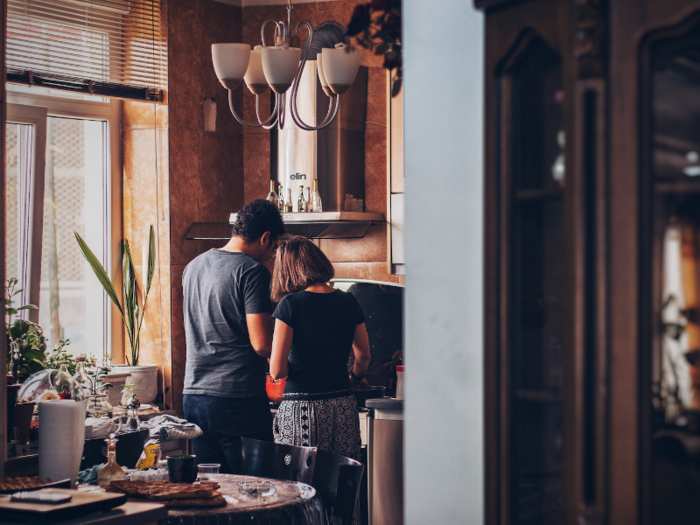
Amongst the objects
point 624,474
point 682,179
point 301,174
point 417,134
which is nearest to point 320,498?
point 417,134

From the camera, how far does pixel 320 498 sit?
2.54 m

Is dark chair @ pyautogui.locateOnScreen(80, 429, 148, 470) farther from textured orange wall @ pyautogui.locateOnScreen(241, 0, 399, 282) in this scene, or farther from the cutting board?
textured orange wall @ pyautogui.locateOnScreen(241, 0, 399, 282)

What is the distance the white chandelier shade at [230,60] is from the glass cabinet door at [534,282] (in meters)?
1.74

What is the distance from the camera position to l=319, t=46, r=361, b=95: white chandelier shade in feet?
8.81

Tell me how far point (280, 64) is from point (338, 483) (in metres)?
1.37

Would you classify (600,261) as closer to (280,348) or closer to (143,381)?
(280,348)

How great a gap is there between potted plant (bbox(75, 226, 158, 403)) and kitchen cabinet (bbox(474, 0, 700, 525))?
3.30m

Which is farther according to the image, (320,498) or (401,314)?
(401,314)

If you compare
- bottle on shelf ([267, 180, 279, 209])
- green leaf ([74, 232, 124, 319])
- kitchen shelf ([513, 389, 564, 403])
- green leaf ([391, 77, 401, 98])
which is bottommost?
kitchen shelf ([513, 389, 564, 403])

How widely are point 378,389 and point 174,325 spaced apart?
1138 millimetres

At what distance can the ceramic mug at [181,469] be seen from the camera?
243 cm

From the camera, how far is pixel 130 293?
442cm

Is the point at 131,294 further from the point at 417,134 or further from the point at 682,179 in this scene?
the point at 682,179

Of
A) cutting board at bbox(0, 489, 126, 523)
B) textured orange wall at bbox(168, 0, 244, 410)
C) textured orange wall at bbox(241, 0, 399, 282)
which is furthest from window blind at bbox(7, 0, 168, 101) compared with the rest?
cutting board at bbox(0, 489, 126, 523)
